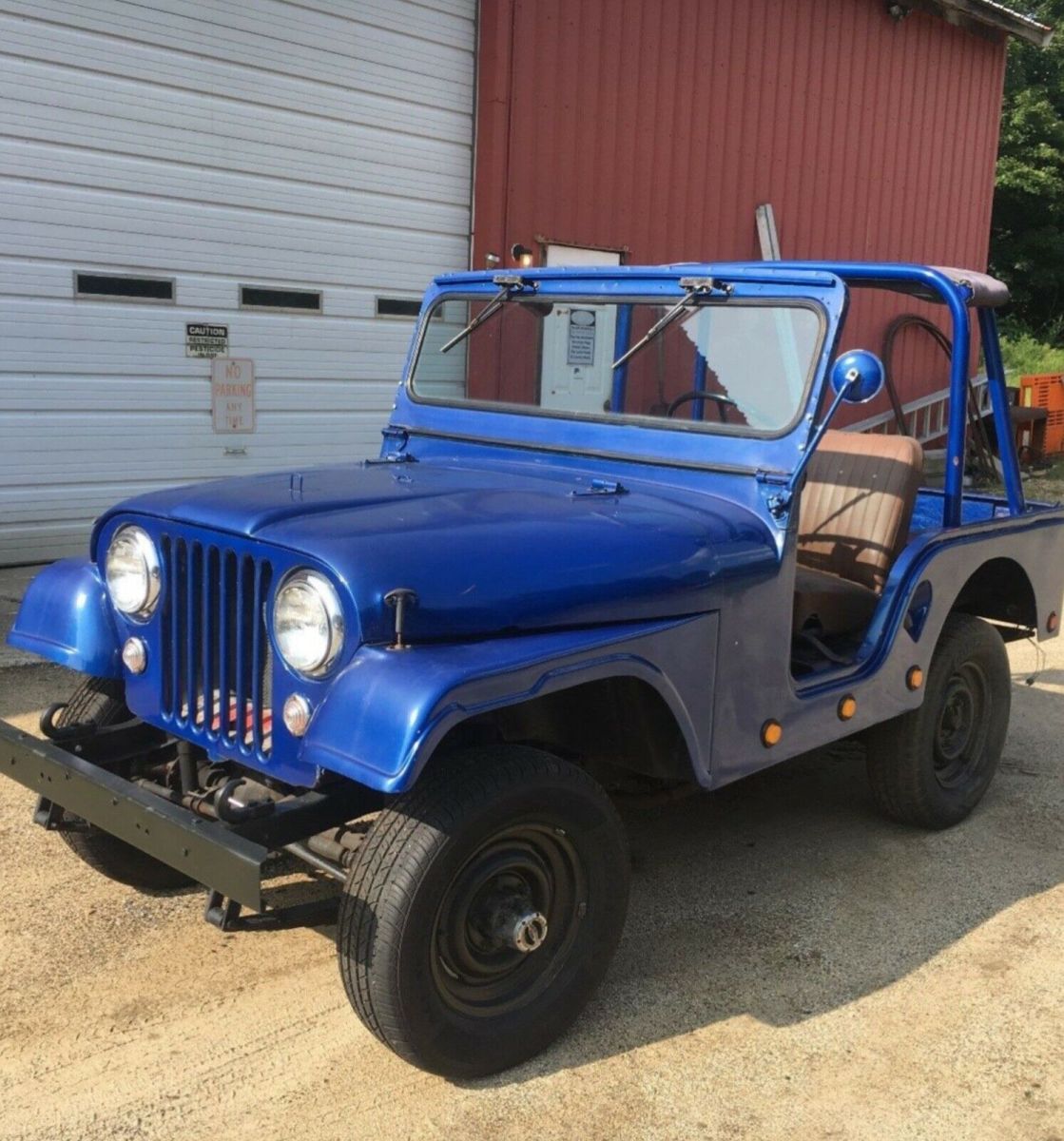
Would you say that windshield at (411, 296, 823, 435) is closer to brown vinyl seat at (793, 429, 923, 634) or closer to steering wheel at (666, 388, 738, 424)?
steering wheel at (666, 388, 738, 424)

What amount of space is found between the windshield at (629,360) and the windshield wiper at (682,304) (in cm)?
1

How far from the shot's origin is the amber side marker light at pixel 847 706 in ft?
11.3

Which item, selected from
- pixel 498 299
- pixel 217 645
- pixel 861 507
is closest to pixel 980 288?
pixel 861 507

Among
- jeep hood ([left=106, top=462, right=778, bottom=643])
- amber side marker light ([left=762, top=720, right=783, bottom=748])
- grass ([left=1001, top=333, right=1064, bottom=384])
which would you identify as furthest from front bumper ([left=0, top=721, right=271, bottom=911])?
grass ([left=1001, top=333, right=1064, bottom=384])

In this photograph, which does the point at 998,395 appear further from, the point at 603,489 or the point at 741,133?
the point at 741,133

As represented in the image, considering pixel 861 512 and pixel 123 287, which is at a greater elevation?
pixel 123 287

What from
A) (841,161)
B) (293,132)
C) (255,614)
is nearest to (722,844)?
(255,614)

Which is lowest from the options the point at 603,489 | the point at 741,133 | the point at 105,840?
the point at 105,840

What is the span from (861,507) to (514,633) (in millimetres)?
2003

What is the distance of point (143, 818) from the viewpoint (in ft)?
8.19

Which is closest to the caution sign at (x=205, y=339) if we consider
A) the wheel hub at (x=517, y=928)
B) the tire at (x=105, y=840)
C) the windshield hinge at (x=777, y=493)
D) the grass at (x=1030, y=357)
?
the tire at (x=105, y=840)

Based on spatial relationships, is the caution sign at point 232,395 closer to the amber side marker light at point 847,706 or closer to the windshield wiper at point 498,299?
the windshield wiper at point 498,299

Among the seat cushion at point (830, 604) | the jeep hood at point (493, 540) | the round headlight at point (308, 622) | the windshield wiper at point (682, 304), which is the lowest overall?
the seat cushion at point (830, 604)

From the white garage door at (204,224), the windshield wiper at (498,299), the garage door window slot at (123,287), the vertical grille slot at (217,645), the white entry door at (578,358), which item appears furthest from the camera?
the garage door window slot at (123,287)
